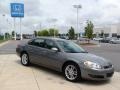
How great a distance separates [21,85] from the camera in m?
Answer: 8.04

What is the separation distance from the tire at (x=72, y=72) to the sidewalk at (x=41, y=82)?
7.1 inches

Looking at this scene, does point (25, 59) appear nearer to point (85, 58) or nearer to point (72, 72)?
point (72, 72)

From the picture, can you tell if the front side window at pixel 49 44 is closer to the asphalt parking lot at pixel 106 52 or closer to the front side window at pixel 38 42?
the front side window at pixel 38 42

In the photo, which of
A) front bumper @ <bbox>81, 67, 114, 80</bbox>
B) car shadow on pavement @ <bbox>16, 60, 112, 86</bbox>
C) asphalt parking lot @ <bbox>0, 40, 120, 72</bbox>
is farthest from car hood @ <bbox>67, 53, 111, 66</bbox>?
asphalt parking lot @ <bbox>0, 40, 120, 72</bbox>

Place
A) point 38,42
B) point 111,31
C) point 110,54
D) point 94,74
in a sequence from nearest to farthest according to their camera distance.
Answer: point 94,74, point 38,42, point 110,54, point 111,31

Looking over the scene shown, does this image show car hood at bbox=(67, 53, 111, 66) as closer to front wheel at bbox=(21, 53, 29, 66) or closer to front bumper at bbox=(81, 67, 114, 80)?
front bumper at bbox=(81, 67, 114, 80)

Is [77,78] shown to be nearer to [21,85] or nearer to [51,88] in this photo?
[51,88]

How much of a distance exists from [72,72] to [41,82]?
116cm

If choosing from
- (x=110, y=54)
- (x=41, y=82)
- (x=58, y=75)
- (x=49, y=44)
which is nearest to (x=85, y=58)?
(x=58, y=75)

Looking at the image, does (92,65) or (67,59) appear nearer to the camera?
(92,65)

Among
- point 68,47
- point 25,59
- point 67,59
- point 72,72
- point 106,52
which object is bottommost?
point 106,52

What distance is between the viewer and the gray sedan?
862cm

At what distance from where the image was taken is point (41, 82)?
8602mm

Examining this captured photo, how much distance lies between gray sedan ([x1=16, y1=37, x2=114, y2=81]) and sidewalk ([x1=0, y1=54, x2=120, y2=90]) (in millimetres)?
286
